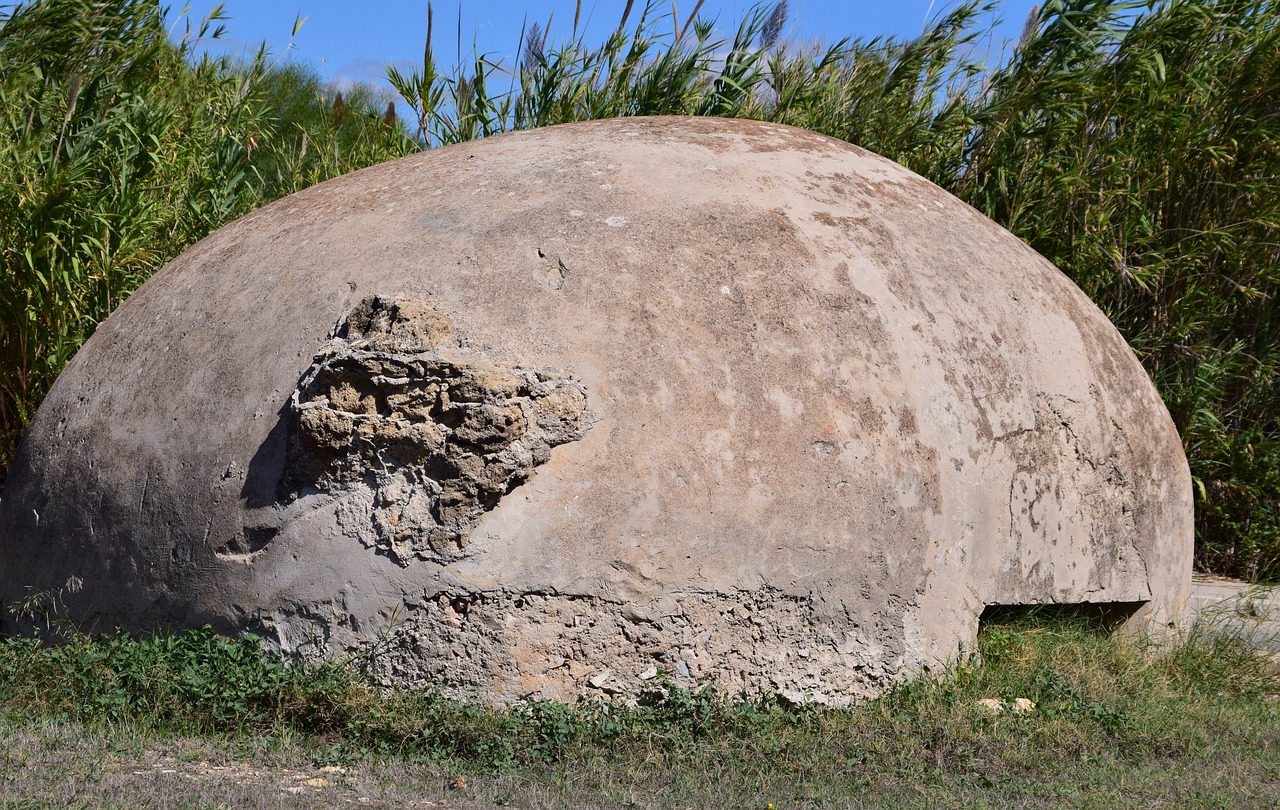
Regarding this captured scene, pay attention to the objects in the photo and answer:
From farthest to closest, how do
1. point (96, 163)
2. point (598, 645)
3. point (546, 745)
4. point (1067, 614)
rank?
point (96, 163), point (1067, 614), point (598, 645), point (546, 745)

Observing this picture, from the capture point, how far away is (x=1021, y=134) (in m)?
7.24

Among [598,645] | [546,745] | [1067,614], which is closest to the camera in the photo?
[546,745]

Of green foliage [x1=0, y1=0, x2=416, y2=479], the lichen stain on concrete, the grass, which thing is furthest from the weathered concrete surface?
green foliage [x1=0, y1=0, x2=416, y2=479]

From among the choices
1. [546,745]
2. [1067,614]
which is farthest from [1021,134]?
[546,745]

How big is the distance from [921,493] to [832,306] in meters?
0.72

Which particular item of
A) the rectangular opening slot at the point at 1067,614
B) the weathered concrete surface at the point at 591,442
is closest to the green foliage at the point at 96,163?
the weathered concrete surface at the point at 591,442

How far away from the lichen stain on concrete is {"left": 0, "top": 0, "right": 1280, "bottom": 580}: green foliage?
318 cm

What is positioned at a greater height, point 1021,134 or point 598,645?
point 1021,134

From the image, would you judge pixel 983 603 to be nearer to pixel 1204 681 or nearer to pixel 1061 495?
pixel 1061 495

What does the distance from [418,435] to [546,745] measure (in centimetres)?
104

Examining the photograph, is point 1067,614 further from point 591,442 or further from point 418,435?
point 418,435

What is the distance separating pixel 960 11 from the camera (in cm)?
748

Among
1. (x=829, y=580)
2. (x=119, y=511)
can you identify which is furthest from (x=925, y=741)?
(x=119, y=511)

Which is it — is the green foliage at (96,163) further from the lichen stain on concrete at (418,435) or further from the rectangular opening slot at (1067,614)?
the rectangular opening slot at (1067,614)
